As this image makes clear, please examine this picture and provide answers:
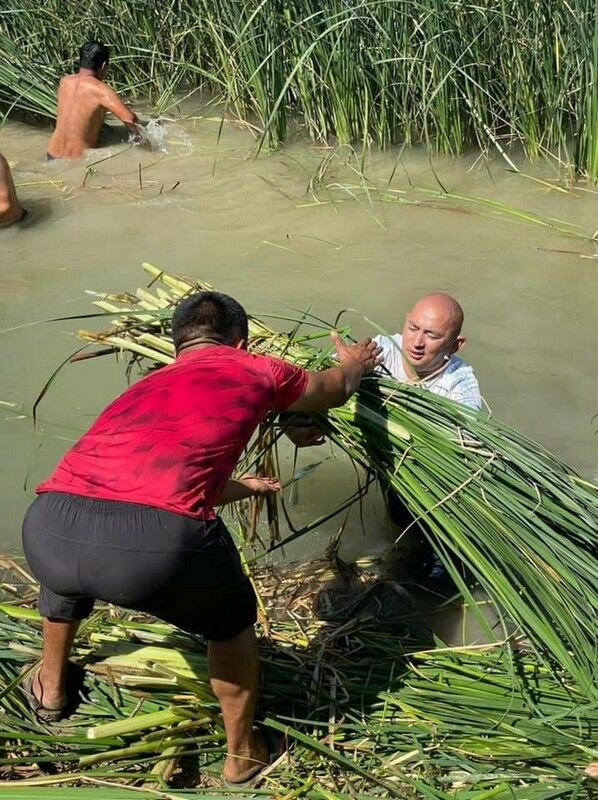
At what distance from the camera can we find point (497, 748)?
247 centimetres

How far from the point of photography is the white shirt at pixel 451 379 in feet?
10.8

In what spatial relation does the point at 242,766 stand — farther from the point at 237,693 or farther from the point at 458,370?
the point at 458,370

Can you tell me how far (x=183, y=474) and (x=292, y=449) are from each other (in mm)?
2098

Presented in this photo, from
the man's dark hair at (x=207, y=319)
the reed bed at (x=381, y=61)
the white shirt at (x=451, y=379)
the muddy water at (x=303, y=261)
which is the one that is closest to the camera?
the man's dark hair at (x=207, y=319)

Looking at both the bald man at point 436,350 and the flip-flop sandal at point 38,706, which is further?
the bald man at point 436,350

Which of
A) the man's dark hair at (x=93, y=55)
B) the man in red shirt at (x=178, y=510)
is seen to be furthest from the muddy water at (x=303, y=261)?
the man in red shirt at (x=178, y=510)

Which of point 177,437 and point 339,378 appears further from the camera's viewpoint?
point 339,378

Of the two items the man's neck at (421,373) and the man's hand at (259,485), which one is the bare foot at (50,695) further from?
the man's neck at (421,373)

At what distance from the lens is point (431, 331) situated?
3396 mm

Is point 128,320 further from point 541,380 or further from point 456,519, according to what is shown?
point 541,380

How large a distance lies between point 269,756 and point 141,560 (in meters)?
0.70

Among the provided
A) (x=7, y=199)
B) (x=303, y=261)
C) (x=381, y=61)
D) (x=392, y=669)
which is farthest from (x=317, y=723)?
(x=7, y=199)

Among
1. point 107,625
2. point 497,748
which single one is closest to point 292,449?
point 107,625

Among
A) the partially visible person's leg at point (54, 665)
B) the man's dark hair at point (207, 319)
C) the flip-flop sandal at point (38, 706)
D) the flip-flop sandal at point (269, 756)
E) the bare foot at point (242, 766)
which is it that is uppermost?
the man's dark hair at point (207, 319)
